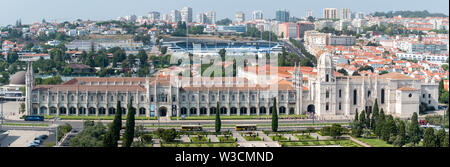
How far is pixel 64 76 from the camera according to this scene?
222 feet

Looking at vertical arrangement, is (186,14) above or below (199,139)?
above

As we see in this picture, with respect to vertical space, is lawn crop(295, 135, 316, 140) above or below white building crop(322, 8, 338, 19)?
below

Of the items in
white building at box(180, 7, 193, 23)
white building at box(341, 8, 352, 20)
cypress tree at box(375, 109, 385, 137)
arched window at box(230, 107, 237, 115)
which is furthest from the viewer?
white building at box(341, 8, 352, 20)

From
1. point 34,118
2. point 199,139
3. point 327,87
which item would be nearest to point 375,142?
point 199,139

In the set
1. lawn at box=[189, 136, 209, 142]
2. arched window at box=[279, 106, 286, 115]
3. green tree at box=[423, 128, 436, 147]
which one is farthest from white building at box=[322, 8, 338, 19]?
green tree at box=[423, 128, 436, 147]

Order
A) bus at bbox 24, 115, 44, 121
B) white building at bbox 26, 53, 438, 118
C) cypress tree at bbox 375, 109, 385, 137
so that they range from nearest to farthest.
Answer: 1. cypress tree at bbox 375, 109, 385, 137
2. bus at bbox 24, 115, 44, 121
3. white building at bbox 26, 53, 438, 118

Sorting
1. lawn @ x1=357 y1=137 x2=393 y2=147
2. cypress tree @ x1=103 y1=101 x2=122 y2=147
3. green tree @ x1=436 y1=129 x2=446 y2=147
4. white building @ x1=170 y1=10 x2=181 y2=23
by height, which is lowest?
lawn @ x1=357 y1=137 x2=393 y2=147

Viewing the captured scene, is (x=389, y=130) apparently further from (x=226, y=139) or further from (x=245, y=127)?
(x=226, y=139)

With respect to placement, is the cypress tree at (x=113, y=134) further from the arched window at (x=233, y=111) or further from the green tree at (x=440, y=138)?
the green tree at (x=440, y=138)

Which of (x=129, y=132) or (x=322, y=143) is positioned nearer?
(x=129, y=132)

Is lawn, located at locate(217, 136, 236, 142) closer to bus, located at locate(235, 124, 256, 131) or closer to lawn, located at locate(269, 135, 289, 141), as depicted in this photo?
lawn, located at locate(269, 135, 289, 141)

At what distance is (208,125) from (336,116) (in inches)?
431

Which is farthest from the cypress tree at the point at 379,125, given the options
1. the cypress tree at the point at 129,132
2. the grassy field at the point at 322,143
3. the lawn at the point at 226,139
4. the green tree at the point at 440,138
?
the cypress tree at the point at 129,132
